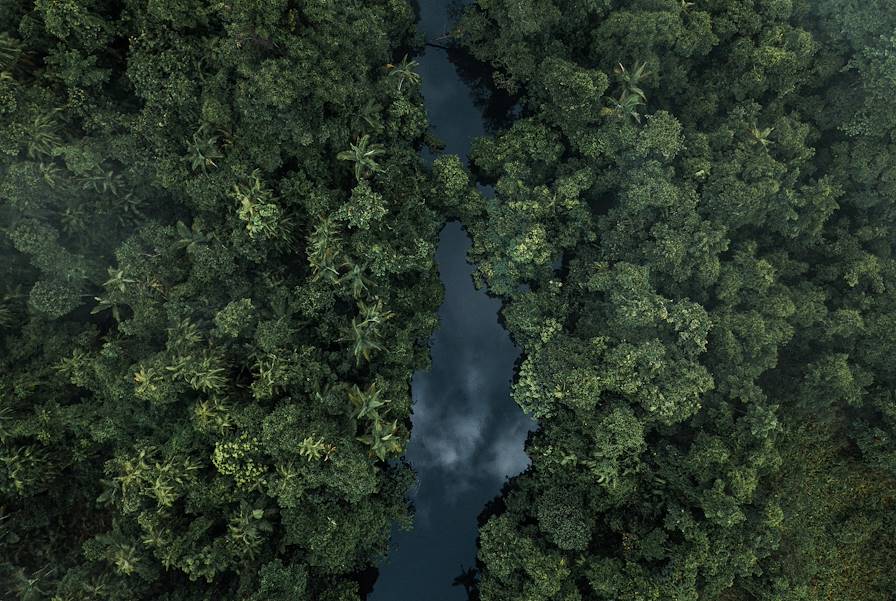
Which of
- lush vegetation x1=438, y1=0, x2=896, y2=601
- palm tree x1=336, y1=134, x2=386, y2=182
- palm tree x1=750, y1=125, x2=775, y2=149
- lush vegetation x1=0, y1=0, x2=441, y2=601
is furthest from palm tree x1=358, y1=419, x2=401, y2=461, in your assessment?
palm tree x1=750, y1=125, x2=775, y2=149

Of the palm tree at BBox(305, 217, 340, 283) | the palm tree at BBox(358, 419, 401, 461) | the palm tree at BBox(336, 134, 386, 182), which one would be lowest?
the palm tree at BBox(358, 419, 401, 461)

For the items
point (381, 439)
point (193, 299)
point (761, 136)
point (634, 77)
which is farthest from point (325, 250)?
point (761, 136)

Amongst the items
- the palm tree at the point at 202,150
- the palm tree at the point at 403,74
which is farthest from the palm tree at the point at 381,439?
the palm tree at the point at 403,74

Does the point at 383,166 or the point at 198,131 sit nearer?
the point at 198,131

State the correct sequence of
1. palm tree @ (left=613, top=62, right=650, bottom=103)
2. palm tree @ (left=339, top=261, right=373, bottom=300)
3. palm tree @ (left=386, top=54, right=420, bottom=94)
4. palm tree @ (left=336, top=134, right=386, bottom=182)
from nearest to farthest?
palm tree @ (left=339, top=261, right=373, bottom=300)
palm tree @ (left=336, top=134, right=386, bottom=182)
palm tree @ (left=613, top=62, right=650, bottom=103)
palm tree @ (left=386, top=54, right=420, bottom=94)

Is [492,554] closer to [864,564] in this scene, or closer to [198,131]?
[864,564]

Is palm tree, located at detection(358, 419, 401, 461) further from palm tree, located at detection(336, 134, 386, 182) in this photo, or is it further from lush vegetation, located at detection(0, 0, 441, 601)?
palm tree, located at detection(336, 134, 386, 182)

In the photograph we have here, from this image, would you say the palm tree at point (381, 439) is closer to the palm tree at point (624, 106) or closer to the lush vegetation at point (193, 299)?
the lush vegetation at point (193, 299)

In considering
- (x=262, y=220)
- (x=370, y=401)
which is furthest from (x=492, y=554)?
(x=262, y=220)
